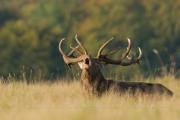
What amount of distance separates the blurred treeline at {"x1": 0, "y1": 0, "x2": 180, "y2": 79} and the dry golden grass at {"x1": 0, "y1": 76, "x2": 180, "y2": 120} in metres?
28.4

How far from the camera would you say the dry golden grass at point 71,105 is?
41.1 feet

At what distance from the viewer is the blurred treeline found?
5191cm

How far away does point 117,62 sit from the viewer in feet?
57.5

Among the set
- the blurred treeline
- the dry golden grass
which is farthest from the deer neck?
the blurred treeline

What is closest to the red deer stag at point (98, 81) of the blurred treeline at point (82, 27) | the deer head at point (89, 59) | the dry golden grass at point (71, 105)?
the deer head at point (89, 59)

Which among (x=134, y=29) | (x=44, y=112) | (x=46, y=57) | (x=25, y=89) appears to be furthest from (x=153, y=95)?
(x=134, y=29)

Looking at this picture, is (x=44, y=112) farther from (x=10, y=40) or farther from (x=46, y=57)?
(x=10, y=40)

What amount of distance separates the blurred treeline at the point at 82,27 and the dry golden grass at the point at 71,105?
93.2 feet

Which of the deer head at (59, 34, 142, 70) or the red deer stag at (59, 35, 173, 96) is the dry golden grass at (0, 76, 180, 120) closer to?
the red deer stag at (59, 35, 173, 96)

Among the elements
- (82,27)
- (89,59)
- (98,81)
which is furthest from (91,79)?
(82,27)

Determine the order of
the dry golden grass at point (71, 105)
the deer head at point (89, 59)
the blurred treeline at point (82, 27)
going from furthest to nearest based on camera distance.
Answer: the blurred treeline at point (82, 27) → the deer head at point (89, 59) → the dry golden grass at point (71, 105)

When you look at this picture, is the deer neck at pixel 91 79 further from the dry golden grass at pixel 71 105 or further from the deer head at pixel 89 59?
the dry golden grass at pixel 71 105

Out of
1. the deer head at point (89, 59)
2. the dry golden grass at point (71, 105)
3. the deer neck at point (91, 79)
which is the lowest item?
the dry golden grass at point (71, 105)

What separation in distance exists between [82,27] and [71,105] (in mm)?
51210
